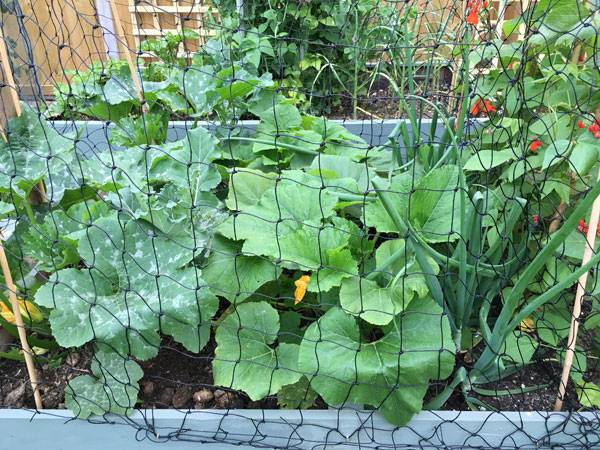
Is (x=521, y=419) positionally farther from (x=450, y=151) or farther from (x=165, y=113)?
(x=165, y=113)

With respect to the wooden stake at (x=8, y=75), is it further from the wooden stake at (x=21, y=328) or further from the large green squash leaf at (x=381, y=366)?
the large green squash leaf at (x=381, y=366)

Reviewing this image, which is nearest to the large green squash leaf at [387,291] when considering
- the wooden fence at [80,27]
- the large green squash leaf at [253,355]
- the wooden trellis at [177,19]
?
the large green squash leaf at [253,355]

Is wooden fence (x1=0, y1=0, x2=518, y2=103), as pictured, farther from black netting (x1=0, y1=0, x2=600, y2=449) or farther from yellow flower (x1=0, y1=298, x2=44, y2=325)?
yellow flower (x1=0, y1=298, x2=44, y2=325)

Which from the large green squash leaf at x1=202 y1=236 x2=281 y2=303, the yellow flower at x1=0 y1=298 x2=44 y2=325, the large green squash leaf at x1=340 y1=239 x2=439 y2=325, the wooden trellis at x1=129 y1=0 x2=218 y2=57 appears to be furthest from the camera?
the wooden trellis at x1=129 y1=0 x2=218 y2=57

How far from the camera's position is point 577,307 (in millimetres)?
1056

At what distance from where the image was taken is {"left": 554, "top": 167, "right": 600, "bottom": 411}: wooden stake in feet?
3.34

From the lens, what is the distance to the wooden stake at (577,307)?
1.02 metres

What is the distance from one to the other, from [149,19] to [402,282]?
11.6 feet

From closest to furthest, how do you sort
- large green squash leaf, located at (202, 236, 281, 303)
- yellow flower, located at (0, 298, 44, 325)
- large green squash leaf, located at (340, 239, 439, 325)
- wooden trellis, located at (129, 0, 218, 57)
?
large green squash leaf, located at (340, 239, 439, 325) → large green squash leaf, located at (202, 236, 281, 303) → yellow flower, located at (0, 298, 44, 325) → wooden trellis, located at (129, 0, 218, 57)

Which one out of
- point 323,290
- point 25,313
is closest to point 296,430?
point 323,290

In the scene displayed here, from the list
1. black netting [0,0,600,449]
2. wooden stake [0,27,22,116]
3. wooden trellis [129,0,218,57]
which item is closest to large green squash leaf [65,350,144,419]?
black netting [0,0,600,449]

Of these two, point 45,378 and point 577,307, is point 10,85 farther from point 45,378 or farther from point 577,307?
point 577,307

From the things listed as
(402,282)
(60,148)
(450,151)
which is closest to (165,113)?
(60,148)

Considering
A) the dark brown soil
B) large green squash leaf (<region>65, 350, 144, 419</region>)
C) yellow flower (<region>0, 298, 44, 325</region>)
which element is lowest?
the dark brown soil
